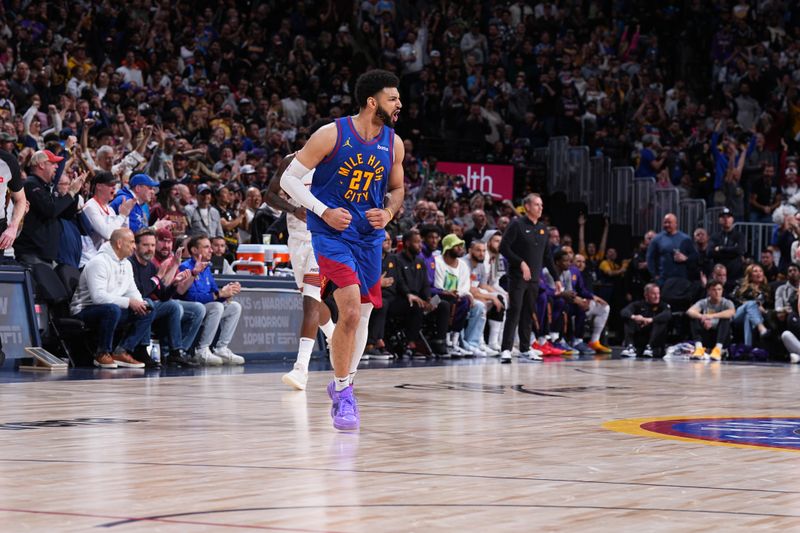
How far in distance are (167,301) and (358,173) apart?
5944 millimetres

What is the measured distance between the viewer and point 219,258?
44.4 ft

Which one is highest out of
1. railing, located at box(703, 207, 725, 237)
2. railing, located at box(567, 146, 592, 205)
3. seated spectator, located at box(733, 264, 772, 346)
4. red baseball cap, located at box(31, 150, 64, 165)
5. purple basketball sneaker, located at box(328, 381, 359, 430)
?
railing, located at box(567, 146, 592, 205)

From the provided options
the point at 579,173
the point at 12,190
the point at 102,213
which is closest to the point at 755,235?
the point at 579,173

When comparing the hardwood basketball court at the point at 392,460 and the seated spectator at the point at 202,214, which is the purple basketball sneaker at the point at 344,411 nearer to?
the hardwood basketball court at the point at 392,460

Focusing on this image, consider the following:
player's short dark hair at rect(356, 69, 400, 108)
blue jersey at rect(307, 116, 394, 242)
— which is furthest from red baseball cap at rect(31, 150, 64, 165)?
player's short dark hair at rect(356, 69, 400, 108)

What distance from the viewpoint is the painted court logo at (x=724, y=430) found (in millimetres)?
6137

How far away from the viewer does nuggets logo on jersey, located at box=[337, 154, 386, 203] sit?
21.9ft

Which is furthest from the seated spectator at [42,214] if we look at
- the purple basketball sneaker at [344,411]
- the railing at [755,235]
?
the railing at [755,235]

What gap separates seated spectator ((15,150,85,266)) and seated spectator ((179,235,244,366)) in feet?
4.47

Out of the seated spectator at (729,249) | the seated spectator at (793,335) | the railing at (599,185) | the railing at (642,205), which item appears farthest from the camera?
the railing at (599,185)

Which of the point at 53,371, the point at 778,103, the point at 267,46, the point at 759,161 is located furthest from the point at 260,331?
the point at 778,103

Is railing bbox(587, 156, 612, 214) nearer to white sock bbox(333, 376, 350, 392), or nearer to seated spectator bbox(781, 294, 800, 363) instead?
seated spectator bbox(781, 294, 800, 363)

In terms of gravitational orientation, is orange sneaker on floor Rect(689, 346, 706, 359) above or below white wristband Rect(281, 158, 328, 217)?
below

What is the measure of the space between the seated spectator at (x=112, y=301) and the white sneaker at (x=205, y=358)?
2.97ft
